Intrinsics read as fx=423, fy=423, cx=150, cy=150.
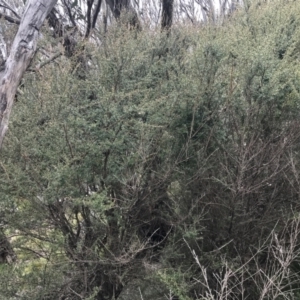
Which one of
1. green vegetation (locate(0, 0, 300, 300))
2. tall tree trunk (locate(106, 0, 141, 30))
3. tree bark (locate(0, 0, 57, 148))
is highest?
tall tree trunk (locate(106, 0, 141, 30))

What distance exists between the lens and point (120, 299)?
5125mm

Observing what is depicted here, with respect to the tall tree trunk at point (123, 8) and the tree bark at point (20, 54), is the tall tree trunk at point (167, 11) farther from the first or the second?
the tree bark at point (20, 54)

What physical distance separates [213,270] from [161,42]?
13.1 feet

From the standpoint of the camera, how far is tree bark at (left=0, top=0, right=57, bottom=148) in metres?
3.98

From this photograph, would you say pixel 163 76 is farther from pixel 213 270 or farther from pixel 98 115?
pixel 213 270

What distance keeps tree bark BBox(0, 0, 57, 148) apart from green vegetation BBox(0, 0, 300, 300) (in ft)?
1.57

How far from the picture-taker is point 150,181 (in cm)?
477

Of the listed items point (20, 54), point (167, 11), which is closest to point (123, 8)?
point (167, 11)

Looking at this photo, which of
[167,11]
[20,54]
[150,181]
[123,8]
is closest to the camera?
[20,54]

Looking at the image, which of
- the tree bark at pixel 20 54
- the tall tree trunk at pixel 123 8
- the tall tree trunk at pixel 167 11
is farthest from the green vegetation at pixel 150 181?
the tall tree trunk at pixel 167 11

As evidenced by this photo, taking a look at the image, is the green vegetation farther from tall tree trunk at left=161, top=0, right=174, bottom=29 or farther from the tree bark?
tall tree trunk at left=161, top=0, right=174, bottom=29

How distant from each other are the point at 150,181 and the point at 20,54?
1918mm

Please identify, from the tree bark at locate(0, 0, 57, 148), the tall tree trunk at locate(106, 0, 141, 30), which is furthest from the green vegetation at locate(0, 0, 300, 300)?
the tall tree trunk at locate(106, 0, 141, 30)

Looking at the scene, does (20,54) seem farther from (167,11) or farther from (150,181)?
(167,11)
